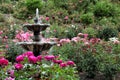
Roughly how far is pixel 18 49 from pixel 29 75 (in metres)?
3.78

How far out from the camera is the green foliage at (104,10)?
1673 centimetres

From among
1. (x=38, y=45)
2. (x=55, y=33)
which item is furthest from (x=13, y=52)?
(x=55, y=33)

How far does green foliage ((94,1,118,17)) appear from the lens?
16.7 meters

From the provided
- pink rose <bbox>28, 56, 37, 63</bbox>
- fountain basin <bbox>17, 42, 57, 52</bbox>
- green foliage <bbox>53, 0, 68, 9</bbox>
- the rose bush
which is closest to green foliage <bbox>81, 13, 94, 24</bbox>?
green foliage <bbox>53, 0, 68, 9</bbox>

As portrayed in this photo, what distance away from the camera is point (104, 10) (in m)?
16.7

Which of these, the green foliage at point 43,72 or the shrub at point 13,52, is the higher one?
the green foliage at point 43,72

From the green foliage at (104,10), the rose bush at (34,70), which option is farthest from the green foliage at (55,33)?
the rose bush at (34,70)

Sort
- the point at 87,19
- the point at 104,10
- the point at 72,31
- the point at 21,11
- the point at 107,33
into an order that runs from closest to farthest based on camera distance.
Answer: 1. the point at 72,31
2. the point at 107,33
3. the point at 87,19
4. the point at 104,10
5. the point at 21,11

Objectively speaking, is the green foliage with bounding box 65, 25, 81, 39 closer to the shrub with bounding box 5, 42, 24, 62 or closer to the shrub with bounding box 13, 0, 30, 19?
the shrub with bounding box 5, 42, 24, 62

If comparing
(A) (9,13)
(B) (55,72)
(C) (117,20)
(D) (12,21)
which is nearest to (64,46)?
(B) (55,72)

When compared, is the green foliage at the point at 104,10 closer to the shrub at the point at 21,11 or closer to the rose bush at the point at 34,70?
the shrub at the point at 21,11

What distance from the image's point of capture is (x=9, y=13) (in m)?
17.5

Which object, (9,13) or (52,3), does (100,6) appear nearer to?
(52,3)

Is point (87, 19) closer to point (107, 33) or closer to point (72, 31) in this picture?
point (107, 33)
